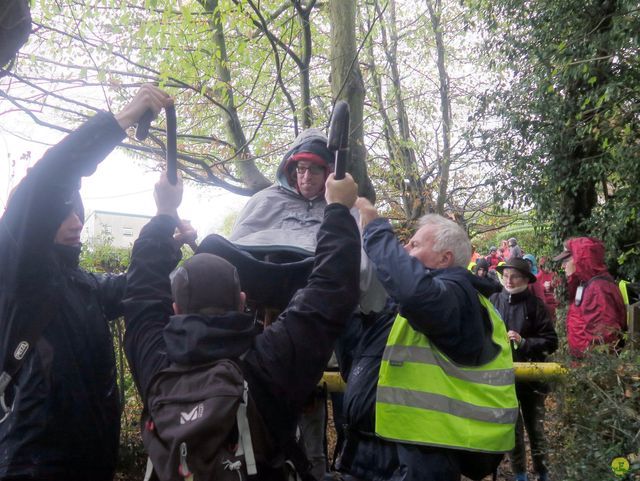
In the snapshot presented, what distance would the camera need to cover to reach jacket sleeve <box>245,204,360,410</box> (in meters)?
2.06

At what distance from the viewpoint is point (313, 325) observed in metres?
2.10

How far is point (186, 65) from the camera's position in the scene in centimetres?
668

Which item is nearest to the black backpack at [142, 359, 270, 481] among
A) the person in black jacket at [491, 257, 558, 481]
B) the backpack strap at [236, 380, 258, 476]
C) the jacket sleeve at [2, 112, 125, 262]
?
the backpack strap at [236, 380, 258, 476]

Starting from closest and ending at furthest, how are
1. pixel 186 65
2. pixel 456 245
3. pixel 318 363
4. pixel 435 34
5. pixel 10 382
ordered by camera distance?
pixel 318 363 < pixel 10 382 < pixel 456 245 < pixel 186 65 < pixel 435 34

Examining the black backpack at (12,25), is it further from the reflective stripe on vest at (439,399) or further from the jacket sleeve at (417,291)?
the reflective stripe on vest at (439,399)

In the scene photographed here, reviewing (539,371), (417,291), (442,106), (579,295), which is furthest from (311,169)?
(442,106)

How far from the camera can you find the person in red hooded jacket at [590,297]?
514cm

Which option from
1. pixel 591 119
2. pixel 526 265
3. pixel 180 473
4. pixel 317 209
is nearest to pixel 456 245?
pixel 317 209

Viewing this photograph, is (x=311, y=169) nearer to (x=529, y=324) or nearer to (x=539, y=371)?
(x=539, y=371)

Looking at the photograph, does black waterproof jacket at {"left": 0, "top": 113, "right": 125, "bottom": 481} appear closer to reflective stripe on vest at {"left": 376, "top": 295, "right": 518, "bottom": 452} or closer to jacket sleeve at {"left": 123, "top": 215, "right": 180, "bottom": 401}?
jacket sleeve at {"left": 123, "top": 215, "right": 180, "bottom": 401}

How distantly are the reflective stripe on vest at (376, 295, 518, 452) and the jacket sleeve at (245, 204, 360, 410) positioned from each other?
0.61 meters

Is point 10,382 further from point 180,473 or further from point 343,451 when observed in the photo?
point 343,451

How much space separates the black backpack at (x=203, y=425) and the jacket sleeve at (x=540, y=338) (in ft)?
11.8

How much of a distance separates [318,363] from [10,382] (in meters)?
1.18
